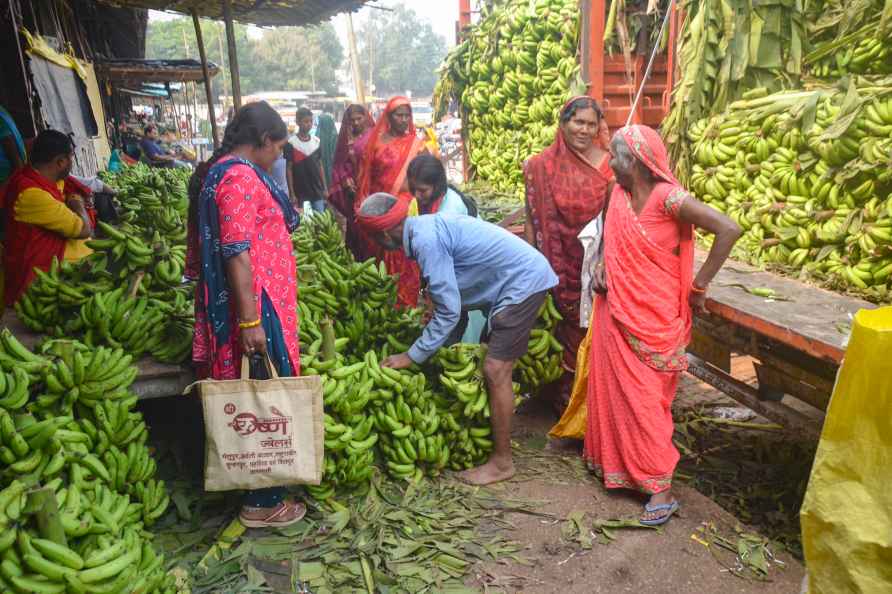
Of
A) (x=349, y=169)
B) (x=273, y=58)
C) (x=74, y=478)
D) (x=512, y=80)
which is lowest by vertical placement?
(x=74, y=478)

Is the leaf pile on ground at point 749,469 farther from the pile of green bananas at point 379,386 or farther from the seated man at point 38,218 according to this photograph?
the seated man at point 38,218

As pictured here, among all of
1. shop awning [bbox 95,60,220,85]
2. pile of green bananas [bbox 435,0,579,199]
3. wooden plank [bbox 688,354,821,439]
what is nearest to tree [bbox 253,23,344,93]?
shop awning [bbox 95,60,220,85]

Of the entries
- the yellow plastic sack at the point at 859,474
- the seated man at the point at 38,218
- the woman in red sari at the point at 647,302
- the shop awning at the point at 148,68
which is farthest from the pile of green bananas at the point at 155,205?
the shop awning at the point at 148,68

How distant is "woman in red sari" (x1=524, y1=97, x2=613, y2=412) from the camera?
398 centimetres

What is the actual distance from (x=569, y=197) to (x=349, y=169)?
2713mm

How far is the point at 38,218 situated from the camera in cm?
388

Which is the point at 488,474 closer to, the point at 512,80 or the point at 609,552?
the point at 609,552

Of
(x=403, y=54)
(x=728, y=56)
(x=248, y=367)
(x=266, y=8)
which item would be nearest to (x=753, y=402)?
(x=248, y=367)

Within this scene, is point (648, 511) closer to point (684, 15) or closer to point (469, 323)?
point (469, 323)

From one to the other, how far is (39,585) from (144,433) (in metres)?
1.06

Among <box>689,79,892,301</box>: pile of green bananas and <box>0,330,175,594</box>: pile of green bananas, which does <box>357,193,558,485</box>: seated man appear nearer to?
<box>0,330,175,594</box>: pile of green bananas

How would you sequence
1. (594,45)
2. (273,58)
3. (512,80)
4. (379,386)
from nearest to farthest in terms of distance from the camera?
(379,386), (594,45), (512,80), (273,58)

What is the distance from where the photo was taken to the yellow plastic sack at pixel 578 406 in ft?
12.8

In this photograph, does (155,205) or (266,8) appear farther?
(266,8)
